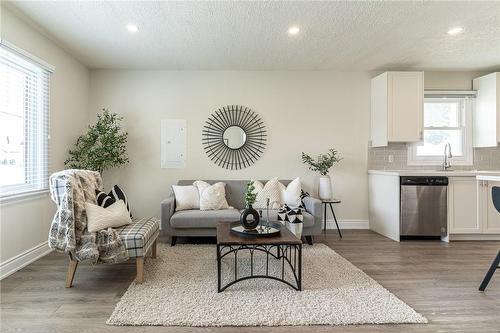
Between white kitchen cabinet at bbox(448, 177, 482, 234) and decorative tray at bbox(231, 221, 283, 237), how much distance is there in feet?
8.93

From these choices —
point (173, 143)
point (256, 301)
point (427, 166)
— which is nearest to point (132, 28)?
point (173, 143)

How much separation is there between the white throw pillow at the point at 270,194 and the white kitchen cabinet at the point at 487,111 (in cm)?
321

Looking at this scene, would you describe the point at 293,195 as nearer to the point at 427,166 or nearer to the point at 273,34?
the point at 273,34

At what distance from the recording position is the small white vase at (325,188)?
4.25 metres

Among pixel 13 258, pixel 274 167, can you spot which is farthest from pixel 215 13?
pixel 13 258

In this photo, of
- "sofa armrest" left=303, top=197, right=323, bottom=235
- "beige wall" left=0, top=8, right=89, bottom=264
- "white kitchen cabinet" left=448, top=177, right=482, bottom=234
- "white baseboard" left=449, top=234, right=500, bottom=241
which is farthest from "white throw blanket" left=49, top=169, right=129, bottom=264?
"white baseboard" left=449, top=234, right=500, bottom=241

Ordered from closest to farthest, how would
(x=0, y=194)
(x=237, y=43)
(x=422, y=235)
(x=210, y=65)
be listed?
(x=0, y=194)
(x=237, y=43)
(x=422, y=235)
(x=210, y=65)

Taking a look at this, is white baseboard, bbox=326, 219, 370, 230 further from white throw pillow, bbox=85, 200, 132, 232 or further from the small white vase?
white throw pillow, bbox=85, 200, 132, 232

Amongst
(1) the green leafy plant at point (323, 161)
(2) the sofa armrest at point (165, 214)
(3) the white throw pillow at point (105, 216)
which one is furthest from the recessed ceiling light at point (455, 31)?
(3) the white throw pillow at point (105, 216)

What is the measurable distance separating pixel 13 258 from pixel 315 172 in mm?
3884

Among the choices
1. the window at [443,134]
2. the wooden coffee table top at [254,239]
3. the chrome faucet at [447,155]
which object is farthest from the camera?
the window at [443,134]

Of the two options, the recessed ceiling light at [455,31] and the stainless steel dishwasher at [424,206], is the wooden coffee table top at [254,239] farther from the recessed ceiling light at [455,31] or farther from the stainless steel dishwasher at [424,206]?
the recessed ceiling light at [455,31]

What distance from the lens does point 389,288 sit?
8.09ft

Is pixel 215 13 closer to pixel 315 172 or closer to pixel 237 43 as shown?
pixel 237 43
